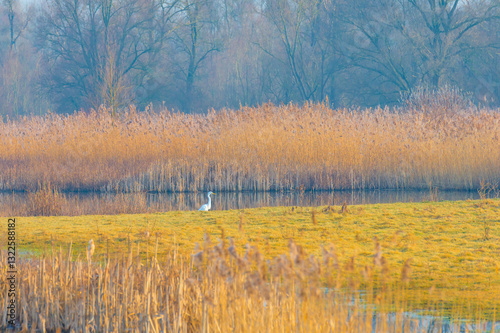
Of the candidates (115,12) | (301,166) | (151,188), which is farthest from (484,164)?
(115,12)

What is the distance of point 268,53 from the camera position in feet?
103

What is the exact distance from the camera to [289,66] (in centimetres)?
3184

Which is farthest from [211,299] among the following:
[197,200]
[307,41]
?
[307,41]

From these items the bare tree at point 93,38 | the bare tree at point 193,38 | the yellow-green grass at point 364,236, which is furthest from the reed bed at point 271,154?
the bare tree at point 193,38

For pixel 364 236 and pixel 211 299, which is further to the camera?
pixel 364 236

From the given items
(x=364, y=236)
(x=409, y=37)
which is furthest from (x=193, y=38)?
(x=364, y=236)

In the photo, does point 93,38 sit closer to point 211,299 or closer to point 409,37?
point 409,37

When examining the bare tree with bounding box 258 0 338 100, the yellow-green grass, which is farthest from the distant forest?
the yellow-green grass

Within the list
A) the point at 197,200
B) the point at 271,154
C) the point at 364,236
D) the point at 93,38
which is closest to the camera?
the point at 364,236

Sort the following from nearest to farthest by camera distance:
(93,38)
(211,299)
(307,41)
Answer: (211,299) < (93,38) < (307,41)

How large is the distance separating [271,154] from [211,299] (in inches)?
424

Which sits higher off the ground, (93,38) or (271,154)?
(93,38)

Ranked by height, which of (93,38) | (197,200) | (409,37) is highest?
(93,38)

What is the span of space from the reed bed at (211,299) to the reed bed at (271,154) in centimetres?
882
